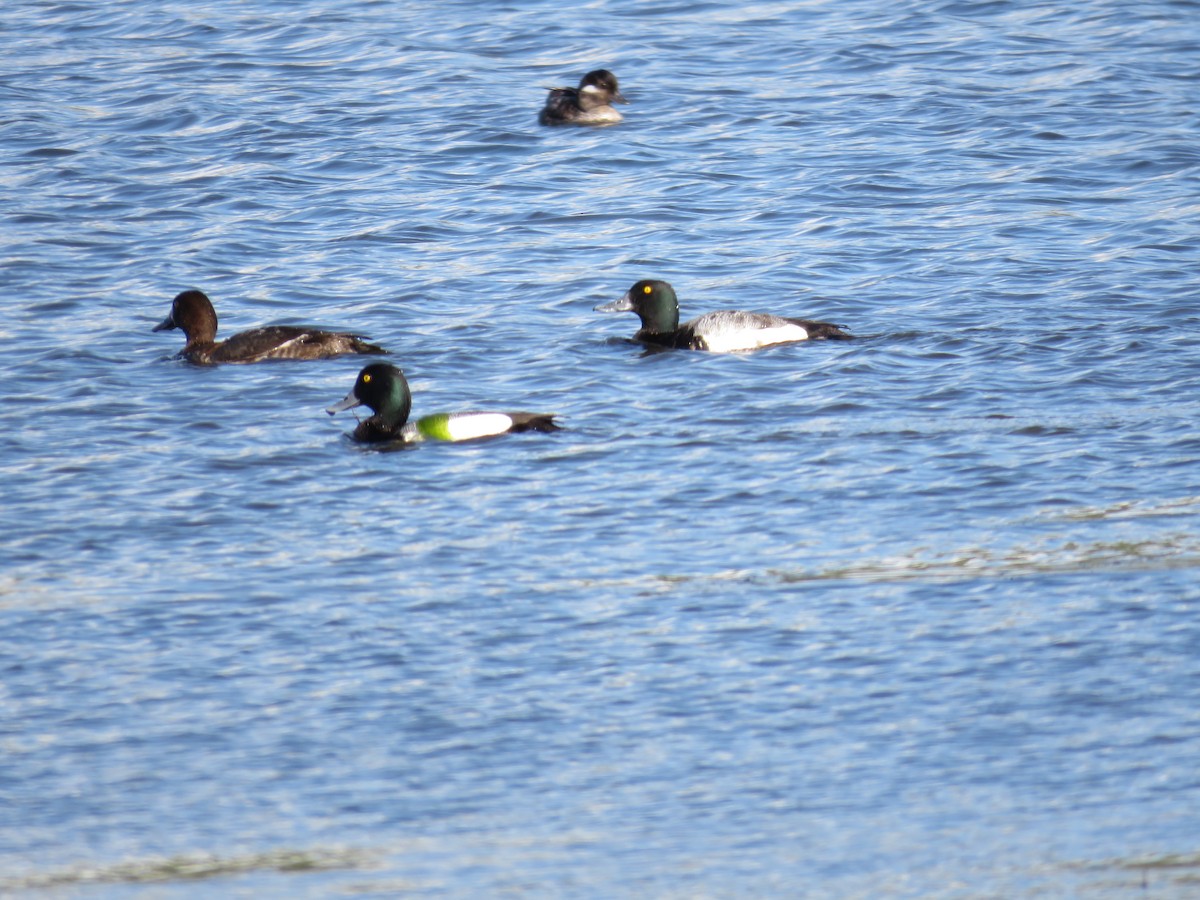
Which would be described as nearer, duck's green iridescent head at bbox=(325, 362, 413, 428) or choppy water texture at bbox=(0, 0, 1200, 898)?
choppy water texture at bbox=(0, 0, 1200, 898)

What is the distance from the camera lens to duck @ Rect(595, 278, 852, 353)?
43.0 ft

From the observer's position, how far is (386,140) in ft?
63.3

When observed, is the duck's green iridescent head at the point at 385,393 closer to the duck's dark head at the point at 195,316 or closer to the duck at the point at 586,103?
the duck's dark head at the point at 195,316

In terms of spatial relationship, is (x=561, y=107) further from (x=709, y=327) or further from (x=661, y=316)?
(x=709, y=327)

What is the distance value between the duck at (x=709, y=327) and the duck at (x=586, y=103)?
20.6 feet

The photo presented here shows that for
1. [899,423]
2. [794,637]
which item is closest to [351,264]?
[899,423]

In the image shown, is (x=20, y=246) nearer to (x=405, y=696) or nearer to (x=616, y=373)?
(x=616, y=373)

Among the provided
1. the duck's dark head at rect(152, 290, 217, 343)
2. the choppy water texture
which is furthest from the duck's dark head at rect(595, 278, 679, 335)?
the duck's dark head at rect(152, 290, 217, 343)

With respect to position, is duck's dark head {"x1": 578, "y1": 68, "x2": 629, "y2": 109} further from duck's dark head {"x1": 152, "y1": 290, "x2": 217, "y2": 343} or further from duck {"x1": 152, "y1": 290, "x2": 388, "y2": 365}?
duck's dark head {"x1": 152, "y1": 290, "x2": 217, "y2": 343}

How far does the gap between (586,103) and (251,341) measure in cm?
756

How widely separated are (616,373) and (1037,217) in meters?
5.36

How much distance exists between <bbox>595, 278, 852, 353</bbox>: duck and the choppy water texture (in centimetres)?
18

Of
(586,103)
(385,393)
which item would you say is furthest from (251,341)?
(586,103)

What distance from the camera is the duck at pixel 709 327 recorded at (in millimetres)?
13094
